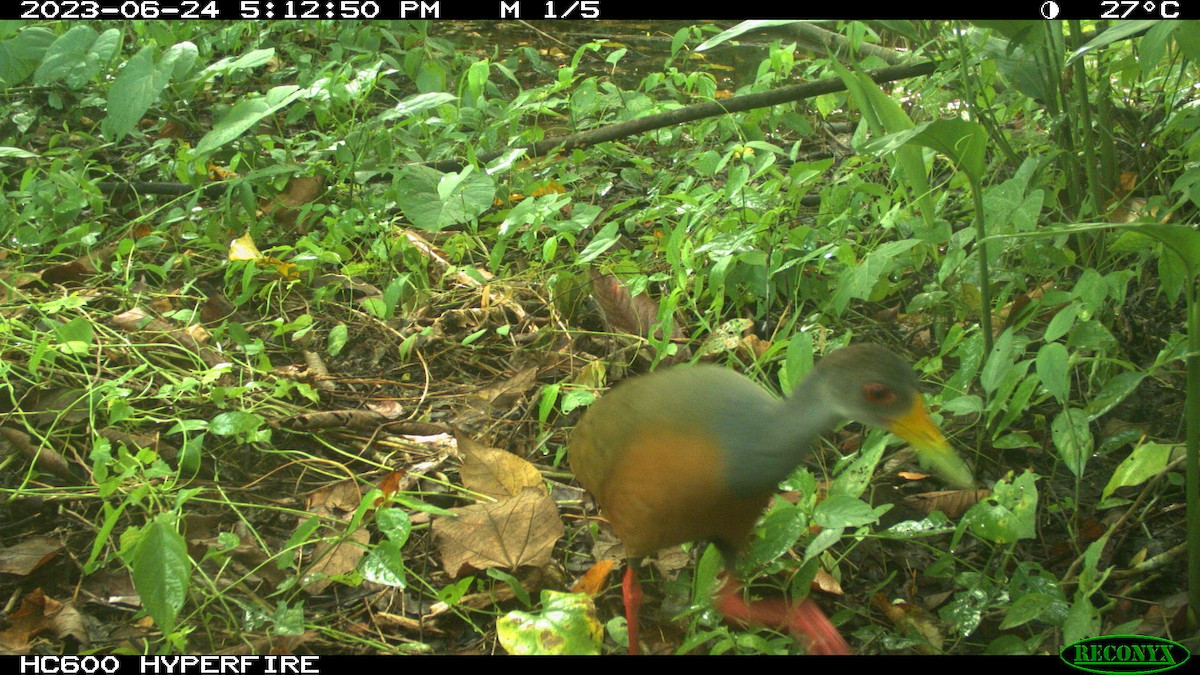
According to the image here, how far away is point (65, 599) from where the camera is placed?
8.21 ft

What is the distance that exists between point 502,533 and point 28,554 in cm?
120

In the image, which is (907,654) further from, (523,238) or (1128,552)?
(523,238)

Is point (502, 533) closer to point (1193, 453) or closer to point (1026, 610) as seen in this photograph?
point (1026, 610)

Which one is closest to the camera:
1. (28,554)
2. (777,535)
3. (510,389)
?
(777,535)

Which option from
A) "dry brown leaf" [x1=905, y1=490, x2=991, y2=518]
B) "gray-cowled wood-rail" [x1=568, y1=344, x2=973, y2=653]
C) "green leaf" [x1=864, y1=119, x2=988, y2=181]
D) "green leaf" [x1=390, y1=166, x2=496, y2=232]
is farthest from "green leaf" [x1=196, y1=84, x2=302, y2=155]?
"dry brown leaf" [x1=905, y1=490, x2=991, y2=518]

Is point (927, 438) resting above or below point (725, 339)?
above

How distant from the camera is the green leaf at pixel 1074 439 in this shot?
2275mm

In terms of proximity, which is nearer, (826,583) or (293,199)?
(826,583)

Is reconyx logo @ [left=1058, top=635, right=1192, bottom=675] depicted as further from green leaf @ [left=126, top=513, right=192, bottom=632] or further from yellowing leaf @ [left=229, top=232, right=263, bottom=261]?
yellowing leaf @ [left=229, top=232, right=263, bottom=261]

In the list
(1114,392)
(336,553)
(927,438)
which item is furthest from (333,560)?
(1114,392)

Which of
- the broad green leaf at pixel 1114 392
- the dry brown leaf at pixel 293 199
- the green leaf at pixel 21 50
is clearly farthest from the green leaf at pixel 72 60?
the broad green leaf at pixel 1114 392

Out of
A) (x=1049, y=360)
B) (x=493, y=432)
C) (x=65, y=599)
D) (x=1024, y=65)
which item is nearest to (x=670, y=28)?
(x=1024, y=65)

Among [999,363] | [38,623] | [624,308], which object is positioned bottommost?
[38,623]

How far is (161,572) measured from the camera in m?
2.15
